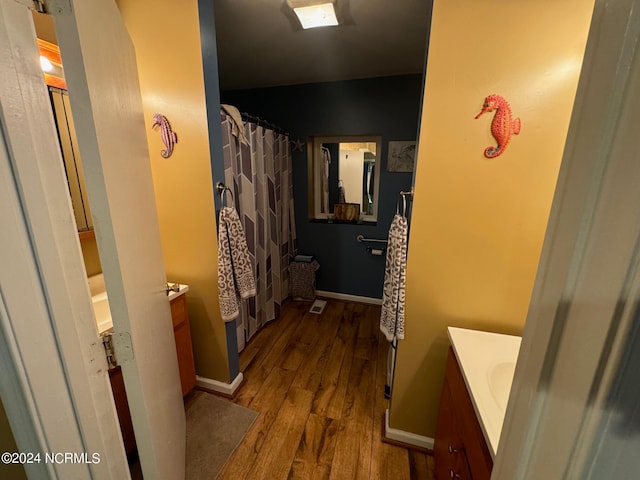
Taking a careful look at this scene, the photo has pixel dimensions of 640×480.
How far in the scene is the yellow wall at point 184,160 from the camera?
52.6 inches

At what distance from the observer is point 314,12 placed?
1.45m

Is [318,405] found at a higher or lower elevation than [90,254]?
lower

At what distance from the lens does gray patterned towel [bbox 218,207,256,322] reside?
153 cm

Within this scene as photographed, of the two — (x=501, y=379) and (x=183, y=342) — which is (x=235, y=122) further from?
(x=501, y=379)

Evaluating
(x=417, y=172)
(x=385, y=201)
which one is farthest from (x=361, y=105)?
(x=417, y=172)

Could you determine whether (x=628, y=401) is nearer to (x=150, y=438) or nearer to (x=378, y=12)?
(x=150, y=438)

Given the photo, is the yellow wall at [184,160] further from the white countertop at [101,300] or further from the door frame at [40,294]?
the door frame at [40,294]

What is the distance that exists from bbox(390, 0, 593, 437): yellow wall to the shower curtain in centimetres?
133

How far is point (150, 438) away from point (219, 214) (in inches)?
44.0

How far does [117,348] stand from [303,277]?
251cm

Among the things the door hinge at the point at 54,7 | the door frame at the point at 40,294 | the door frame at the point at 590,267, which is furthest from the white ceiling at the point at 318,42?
the door frame at the point at 590,267

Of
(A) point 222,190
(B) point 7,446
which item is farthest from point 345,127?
(B) point 7,446

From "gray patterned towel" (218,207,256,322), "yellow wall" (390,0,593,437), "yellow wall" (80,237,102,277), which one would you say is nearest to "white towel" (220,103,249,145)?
"gray patterned towel" (218,207,256,322)

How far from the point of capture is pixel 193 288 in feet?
5.59
